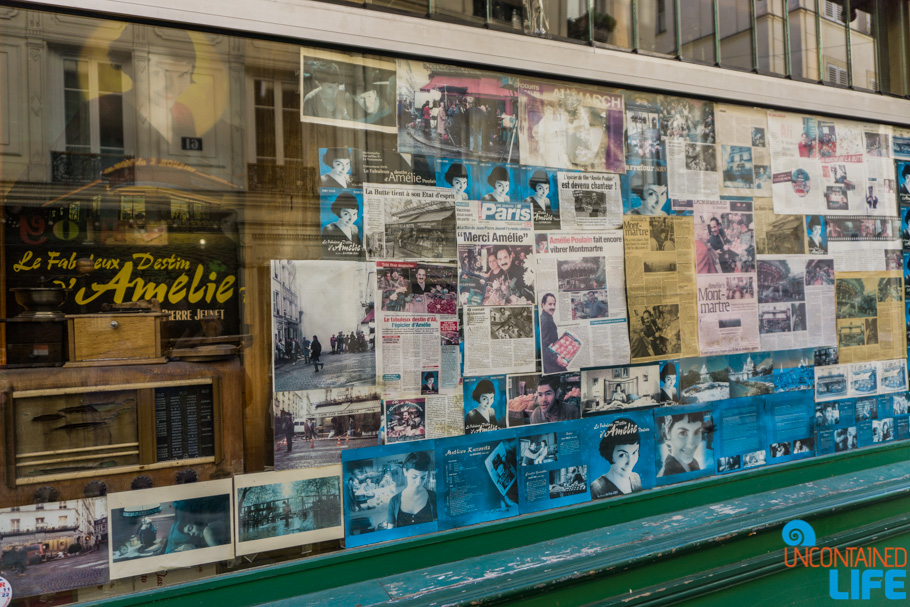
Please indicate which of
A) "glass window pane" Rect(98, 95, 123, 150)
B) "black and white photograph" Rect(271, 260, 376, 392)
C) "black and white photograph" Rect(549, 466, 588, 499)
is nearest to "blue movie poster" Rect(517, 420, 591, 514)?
"black and white photograph" Rect(549, 466, 588, 499)

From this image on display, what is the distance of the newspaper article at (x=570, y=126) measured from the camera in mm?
2549

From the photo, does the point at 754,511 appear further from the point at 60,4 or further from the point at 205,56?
the point at 60,4

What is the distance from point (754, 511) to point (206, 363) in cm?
215

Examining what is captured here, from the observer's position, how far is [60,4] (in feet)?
5.98

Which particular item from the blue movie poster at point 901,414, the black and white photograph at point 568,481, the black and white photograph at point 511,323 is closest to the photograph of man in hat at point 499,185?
the black and white photograph at point 511,323

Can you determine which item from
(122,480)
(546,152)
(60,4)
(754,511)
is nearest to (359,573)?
(122,480)

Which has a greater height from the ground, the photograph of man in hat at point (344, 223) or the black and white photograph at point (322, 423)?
the photograph of man in hat at point (344, 223)

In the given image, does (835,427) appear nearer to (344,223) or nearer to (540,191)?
(540,191)

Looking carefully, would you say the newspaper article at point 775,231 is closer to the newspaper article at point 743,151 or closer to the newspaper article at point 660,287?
the newspaper article at point 743,151

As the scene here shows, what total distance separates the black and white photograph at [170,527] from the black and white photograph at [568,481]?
1.34 m

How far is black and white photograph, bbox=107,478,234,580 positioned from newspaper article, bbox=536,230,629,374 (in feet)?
4.62

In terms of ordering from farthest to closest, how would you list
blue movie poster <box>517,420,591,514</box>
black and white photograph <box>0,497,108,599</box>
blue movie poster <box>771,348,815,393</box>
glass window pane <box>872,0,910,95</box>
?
glass window pane <box>872,0,910,95</box> → blue movie poster <box>771,348,815,393</box> → blue movie poster <box>517,420,591,514</box> → black and white photograph <box>0,497,108,599</box>

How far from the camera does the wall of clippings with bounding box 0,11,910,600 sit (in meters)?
1.87

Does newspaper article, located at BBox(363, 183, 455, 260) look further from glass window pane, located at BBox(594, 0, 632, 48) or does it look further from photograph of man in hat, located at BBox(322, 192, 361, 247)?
glass window pane, located at BBox(594, 0, 632, 48)
